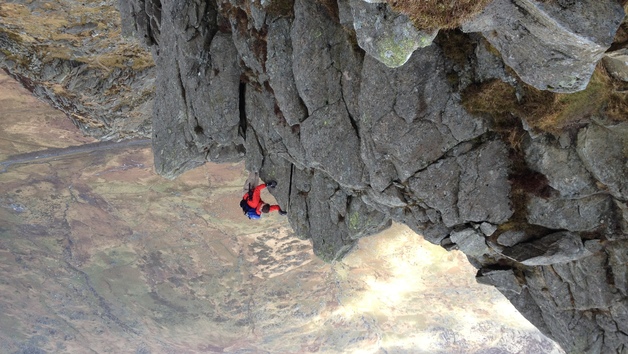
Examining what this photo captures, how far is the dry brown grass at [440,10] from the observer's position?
7211 mm

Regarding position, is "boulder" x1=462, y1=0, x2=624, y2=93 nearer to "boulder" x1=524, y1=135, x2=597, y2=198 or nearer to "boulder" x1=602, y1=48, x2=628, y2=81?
Answer: "boulder" x1=602, y1=48, x2=628, y2=81

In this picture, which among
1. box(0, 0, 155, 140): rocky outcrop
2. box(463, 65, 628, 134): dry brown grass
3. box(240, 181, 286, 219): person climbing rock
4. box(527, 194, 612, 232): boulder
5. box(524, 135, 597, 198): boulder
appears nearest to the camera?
box(463, 65, 628, 134): dry brown grass

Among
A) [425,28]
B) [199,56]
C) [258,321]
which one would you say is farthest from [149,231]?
[425,28]

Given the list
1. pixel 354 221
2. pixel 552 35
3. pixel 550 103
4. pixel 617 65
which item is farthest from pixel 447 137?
pixel 354 221

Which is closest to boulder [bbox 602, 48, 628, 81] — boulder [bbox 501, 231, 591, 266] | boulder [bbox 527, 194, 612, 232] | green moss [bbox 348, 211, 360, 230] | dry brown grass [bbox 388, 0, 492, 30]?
dry brown grass [bbox 388, 0, 492, 30]

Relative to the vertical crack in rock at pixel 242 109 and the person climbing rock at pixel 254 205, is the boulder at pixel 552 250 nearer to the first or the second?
the person climbing rock at pixel 254 205

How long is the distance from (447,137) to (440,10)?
4.00 metres

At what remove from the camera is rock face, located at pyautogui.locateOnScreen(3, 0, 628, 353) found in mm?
8242

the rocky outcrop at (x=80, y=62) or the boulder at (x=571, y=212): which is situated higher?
the boulder at (x=571, y=212)

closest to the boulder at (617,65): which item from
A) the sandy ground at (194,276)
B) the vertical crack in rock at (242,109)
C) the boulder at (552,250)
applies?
the boulder at (552,250)

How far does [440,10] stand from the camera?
24.0 feet

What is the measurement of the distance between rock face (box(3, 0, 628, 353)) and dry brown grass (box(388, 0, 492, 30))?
31 cm

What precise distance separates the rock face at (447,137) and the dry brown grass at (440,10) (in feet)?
1.03

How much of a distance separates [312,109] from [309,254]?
85.1 feet
